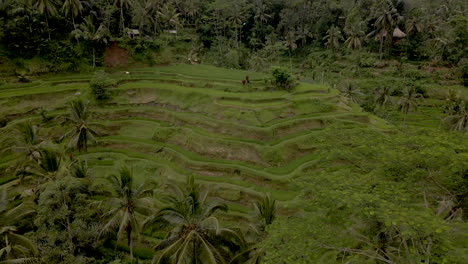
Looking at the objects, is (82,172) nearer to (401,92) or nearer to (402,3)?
(401,92)

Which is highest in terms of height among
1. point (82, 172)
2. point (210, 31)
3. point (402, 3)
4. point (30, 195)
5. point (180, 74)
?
point (402, 3)

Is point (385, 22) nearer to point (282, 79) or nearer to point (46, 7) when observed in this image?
point (282, 79)

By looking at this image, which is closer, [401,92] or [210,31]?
[401,92]

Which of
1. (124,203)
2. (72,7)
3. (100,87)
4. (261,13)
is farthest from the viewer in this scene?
(261,13)

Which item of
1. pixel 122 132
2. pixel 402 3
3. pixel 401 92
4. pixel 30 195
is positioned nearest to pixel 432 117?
pixel 401 92

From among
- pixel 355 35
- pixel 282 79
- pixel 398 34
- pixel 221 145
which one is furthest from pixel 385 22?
Result: pixel 221 145

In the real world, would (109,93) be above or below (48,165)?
above
